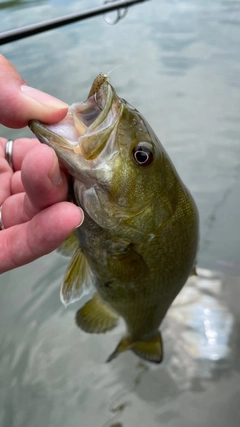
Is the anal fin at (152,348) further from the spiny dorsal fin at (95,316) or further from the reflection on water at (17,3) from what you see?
the reflection on water at (17,3)

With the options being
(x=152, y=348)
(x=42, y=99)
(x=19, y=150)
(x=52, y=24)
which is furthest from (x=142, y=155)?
(x=52, y=24)

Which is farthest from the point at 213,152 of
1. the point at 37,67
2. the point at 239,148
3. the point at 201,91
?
the point at 37,67

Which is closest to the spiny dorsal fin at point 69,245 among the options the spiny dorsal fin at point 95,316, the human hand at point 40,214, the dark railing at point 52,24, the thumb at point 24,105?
the human hand at point 40,214

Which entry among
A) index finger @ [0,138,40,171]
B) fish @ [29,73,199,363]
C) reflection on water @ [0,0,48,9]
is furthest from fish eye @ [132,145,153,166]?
reflection on water @ [0,0,48,9]

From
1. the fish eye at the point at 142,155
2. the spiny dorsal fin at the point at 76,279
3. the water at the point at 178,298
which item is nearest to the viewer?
the fish eye at the point at 142,155

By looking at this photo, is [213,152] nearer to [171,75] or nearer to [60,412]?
[171,75]

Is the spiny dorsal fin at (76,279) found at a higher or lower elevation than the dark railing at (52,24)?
lower
